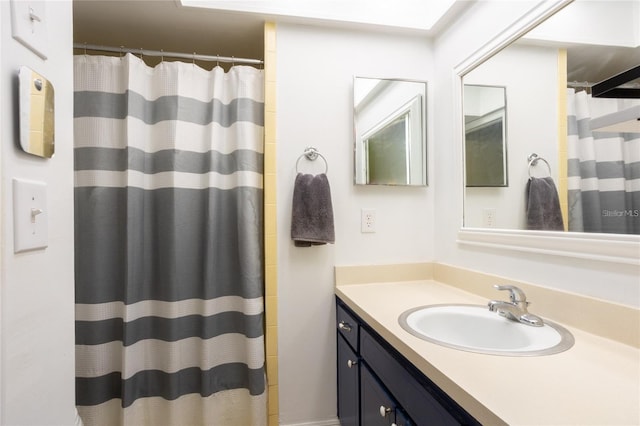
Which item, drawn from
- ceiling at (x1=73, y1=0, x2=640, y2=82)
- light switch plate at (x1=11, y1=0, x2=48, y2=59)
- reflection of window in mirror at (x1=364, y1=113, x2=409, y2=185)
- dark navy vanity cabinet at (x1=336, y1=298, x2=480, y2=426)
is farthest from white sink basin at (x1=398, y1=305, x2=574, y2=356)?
ceiling at (x1=73, y1=0, x2=640, y2=82)

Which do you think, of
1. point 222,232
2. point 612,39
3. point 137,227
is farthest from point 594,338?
point 137,227

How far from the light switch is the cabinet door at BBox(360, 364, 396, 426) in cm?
102

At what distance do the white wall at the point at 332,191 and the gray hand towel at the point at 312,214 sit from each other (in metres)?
0.08

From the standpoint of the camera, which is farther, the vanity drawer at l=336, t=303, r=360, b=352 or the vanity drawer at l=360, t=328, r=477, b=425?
the vanity drawer at l=336, t=303, r=360, b=352

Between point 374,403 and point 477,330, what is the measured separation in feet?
1.52

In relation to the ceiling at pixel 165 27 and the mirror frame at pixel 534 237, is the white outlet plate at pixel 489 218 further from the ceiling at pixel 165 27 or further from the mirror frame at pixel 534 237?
the ceiling at pixel 165 27

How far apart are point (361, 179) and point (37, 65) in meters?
1.26

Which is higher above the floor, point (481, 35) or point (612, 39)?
point (481, 35)

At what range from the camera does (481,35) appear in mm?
1304

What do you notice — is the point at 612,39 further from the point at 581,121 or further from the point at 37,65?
the point at 37,65

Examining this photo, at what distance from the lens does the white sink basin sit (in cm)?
89

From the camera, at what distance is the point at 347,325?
1369 millimetres

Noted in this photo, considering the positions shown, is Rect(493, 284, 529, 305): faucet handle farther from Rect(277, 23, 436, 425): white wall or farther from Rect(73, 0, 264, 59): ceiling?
Rect(73, 0, 264, 59): ceiling

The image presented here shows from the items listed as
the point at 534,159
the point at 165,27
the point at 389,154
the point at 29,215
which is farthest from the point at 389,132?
the point at 29,215
